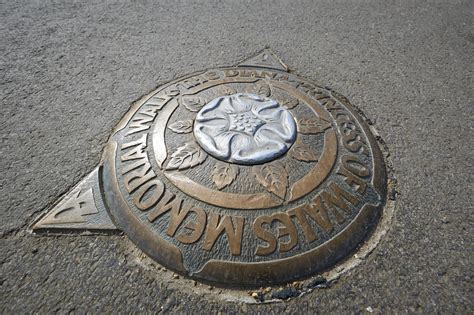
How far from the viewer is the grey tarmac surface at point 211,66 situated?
1.20m

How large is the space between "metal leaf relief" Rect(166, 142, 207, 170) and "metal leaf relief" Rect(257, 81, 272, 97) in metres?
0.61

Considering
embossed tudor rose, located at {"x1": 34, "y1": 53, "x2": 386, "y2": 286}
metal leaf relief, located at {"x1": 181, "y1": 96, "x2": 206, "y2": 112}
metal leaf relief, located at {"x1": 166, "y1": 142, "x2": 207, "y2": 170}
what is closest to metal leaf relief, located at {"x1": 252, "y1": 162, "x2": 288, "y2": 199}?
embossed tudor rose, located at {"x1": 34, "y1": 53, "x2": 386, "y2": 286}

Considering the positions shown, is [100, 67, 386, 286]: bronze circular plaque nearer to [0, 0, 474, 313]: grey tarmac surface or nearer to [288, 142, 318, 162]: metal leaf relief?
[288, 142, 318, 162]: metal leaf relief

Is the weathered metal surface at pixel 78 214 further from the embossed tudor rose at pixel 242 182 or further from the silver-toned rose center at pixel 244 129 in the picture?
the silver-toned rose center at pixel 244 129

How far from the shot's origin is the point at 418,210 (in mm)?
1503

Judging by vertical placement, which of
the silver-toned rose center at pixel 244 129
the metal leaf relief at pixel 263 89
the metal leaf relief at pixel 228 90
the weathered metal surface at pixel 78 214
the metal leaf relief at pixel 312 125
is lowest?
the weathered metal surface at pixel 78 214

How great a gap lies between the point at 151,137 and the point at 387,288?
1.33 m

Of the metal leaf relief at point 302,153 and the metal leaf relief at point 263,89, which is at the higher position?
the metal leaf relief at point 263,89

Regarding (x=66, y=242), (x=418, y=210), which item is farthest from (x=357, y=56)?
(x=66, y=242)

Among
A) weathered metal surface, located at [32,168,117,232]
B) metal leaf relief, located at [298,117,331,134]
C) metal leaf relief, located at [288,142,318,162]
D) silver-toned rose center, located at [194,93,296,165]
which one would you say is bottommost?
weathered metal surface, located at [32,168,117,232]

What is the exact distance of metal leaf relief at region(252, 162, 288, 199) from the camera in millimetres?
1400

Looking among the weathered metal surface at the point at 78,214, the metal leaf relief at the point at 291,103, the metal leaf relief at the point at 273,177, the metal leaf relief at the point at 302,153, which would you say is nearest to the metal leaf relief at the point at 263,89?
the metal leaf relief at the point at 291,103

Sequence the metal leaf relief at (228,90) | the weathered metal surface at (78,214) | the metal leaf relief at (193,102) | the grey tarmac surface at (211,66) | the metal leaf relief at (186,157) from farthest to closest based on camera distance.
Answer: the metal leaf relief at (228,90), the metal leaf relief at (193,102), the metal leaf relief at (186,157), the weathered metal surface at (78,214), the grey tarmac surface at (211,66)

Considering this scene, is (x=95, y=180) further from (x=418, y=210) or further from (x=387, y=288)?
(x=418, y=210)
